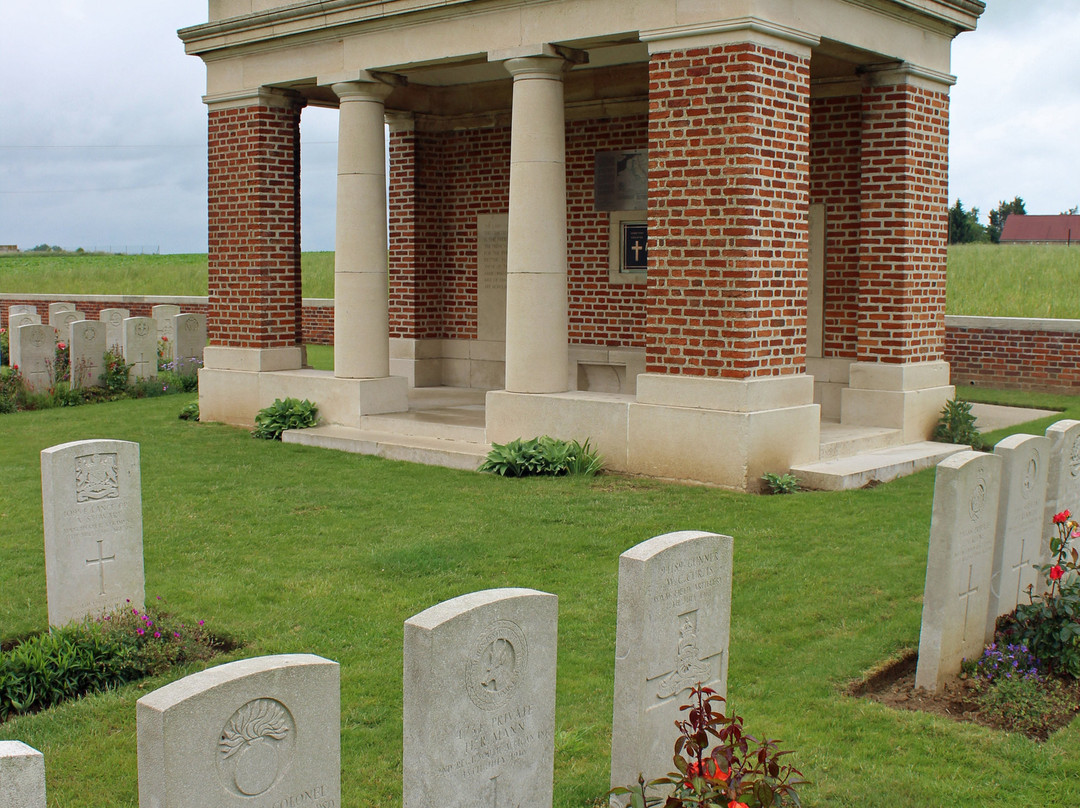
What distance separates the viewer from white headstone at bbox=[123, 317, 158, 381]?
1833 centimetres

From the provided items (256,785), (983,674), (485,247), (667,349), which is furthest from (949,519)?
(485,247)

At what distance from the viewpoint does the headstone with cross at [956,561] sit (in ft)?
18.0

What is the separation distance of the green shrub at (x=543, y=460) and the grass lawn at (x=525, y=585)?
0.78ft

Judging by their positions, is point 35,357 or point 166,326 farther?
point 166,326

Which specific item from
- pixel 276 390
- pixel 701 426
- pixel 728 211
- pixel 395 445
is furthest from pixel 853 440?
pixel 276 390

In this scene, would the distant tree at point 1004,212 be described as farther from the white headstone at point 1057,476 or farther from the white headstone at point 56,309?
the white headstone at point 1057,476

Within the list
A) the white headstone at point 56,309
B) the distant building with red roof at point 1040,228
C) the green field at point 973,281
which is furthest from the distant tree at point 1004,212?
the white headstone at point 56,309

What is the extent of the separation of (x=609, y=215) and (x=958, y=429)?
4.91 m

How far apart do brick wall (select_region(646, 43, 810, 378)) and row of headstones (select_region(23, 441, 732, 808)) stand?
552 cm

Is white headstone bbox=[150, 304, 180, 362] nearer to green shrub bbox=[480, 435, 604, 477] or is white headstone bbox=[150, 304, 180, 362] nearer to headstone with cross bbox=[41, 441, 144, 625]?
green shrub bbox=[480, 435, 604, 477]

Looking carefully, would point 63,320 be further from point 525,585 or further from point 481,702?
point 481,702

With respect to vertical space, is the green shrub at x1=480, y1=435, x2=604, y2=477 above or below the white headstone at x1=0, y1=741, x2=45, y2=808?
below

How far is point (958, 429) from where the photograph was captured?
39.2 ft

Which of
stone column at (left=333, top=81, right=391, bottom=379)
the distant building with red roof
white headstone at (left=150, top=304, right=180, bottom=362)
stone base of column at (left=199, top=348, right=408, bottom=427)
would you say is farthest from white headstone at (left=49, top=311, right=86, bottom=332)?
the distant building with red roof
